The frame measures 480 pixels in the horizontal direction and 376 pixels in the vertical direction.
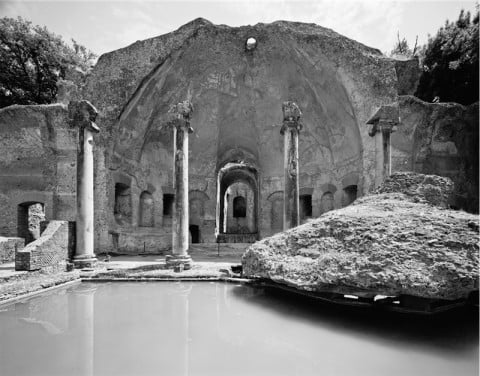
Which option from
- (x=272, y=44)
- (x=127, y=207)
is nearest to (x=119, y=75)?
(x=127, y=207)

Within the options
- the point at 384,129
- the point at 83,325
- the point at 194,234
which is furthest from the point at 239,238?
the point at 83,325

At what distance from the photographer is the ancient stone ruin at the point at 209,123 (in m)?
12.2

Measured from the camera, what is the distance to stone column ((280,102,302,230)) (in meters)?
9.56

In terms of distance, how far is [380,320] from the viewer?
13.8ft

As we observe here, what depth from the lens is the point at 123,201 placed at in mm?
13688

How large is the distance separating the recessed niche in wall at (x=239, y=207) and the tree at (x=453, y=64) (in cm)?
1738

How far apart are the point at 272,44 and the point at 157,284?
11.3 m

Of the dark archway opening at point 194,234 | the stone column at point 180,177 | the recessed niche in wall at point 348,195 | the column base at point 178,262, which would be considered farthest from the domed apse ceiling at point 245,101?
the column base at point 178,262

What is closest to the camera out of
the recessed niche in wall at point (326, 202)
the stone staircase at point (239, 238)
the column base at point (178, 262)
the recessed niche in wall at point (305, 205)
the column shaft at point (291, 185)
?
the column base at point (178, 262)

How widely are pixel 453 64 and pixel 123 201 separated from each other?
686 inches

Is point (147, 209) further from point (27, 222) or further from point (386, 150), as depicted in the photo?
point (386, 150)

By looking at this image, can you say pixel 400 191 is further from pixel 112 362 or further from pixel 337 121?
pixel 337 121

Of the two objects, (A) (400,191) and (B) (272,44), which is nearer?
(A) (400,191)

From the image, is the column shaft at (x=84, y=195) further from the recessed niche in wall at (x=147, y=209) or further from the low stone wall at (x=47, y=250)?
the recessed niche in wall at (x=147, y=209)
